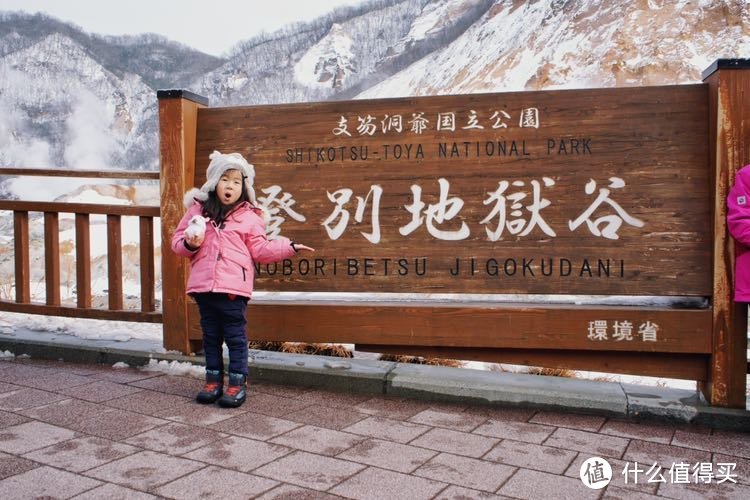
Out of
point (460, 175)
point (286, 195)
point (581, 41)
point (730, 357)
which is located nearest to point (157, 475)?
point (286, 195)

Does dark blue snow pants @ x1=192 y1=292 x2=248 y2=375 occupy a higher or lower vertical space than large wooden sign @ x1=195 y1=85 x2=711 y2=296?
lower

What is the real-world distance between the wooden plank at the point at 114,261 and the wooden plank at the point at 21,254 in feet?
2.76

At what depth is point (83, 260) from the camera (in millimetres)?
4527

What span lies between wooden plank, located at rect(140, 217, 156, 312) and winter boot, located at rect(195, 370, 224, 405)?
1.07 meters

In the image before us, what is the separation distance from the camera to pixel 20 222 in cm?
472

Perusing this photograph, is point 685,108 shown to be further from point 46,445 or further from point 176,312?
point 46,445

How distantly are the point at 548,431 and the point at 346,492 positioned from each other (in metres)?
1.28

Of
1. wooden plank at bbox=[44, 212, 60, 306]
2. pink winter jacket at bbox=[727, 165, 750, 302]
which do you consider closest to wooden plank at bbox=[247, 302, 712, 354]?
pink winter jacket at bbox=[727, 165, 750, 302]

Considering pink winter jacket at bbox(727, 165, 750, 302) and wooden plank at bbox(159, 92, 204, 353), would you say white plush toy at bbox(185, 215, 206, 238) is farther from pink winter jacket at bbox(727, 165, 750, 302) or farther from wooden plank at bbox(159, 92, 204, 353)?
pink winter jacket at bbox(727, 165, 750, 302)

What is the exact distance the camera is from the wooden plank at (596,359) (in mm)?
3578

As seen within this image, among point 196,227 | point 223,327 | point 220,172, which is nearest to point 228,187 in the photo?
point 220,172

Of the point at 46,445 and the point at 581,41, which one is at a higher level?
the point at 581,41

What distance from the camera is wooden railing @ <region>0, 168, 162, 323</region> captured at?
4324mm

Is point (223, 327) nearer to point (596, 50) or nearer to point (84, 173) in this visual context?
point (84, 173)
